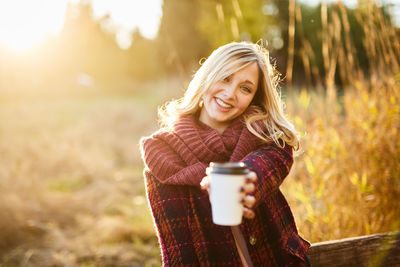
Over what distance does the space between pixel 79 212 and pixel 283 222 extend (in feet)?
12.2

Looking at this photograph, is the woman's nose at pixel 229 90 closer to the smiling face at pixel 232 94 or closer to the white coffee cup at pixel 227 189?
the smiling face at pixel 232 94

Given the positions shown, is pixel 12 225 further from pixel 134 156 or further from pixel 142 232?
pixel 134 156

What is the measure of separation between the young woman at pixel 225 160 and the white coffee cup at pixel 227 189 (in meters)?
0.35

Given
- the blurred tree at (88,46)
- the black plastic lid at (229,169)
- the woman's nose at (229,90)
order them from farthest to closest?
the blurred tree at (88,46) → the woman's nose at (229,90) → the black plastic lid at (229,169)

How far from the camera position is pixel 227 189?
1002mm

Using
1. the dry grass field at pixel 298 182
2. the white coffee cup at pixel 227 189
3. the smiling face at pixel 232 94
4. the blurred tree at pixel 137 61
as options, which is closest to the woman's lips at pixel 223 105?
the smiling face at pixel 232 94

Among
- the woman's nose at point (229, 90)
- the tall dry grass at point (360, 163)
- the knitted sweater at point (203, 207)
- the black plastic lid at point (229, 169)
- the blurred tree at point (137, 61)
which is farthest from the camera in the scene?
the blurred tree at point (137, 61)

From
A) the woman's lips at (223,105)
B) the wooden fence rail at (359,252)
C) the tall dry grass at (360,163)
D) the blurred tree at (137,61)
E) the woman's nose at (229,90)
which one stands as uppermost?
the blurred tree at (137,61)

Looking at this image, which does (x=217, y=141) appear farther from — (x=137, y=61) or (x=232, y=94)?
(x=137, y=61)

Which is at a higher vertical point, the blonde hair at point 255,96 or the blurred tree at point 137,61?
the blurred tree at point 137,61

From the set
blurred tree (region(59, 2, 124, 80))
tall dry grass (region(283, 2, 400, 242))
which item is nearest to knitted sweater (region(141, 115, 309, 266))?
tall dry grass (region(283, 2, 400, 242))

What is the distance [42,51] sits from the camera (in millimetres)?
25547

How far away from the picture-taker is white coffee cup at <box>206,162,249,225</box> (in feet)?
3.24

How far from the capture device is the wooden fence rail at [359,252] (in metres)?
1.75
